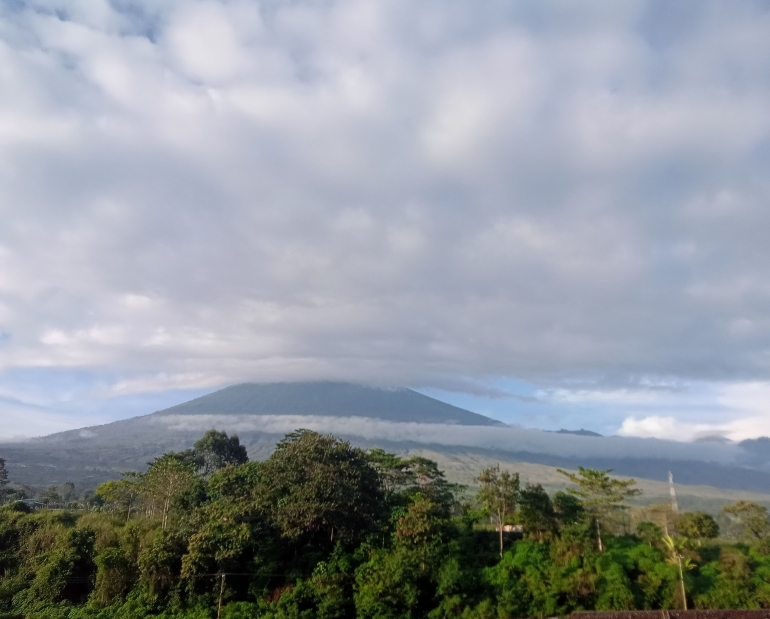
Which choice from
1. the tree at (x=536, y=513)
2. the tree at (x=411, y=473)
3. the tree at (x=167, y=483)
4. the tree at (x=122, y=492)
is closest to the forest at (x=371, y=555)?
the tree at (x=536, y=513)

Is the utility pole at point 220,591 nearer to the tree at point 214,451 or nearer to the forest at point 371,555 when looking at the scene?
the forest at point 371,555

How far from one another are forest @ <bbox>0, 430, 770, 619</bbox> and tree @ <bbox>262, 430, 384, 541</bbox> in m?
0.07

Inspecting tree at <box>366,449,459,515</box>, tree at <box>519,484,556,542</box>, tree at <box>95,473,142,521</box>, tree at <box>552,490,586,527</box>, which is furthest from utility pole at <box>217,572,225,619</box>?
tree at <box>95,473,142,521</box>

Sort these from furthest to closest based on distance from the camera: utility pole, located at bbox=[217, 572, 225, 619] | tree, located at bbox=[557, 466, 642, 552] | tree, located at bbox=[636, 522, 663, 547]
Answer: tree, located at bbox=[557, 466, 642, 552], tree, located at bbox=[636, 522, 663, 547], utility pole, located at bbox=[217, 572, 225, 619]

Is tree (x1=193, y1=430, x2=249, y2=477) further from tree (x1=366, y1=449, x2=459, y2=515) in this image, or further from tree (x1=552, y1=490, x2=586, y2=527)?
tree (x1=552, y1=490, x2=586, y2=527)

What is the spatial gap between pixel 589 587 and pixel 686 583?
3.92m

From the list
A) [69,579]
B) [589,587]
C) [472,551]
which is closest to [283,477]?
[472,551]

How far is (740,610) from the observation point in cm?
1920

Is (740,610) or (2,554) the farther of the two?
(2,554)

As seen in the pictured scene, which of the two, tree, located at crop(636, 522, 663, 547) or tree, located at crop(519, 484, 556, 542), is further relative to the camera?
tree, located at crop(519, 484, 556, 542)

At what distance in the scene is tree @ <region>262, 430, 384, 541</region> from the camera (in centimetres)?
2466

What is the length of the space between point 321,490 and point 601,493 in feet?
44.4

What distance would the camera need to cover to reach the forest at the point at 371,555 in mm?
21297

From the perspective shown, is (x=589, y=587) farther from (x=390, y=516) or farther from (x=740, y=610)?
(x=390, y=516)
